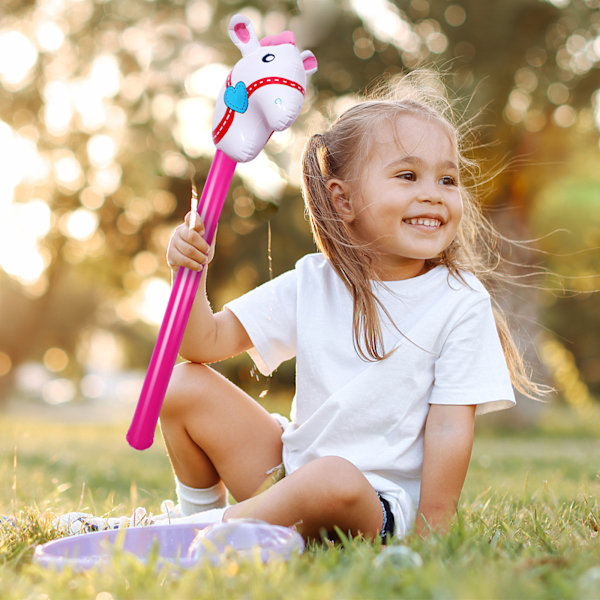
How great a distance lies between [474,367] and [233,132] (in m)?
0.78

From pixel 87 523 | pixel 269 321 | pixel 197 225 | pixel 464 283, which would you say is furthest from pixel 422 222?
pixel 87 523

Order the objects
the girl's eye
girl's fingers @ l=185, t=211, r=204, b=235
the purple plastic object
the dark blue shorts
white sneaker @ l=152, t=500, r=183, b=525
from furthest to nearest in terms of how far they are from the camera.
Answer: the girl's eye, white sneaker @ l=152, t=500, r=183, b=525, girl's fingers @ l=185, t=211, r=204, b=235, the dark blue shorts, the purple plastic object

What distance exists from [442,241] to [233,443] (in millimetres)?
733

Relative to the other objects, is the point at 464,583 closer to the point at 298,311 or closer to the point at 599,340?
the point at 298,311

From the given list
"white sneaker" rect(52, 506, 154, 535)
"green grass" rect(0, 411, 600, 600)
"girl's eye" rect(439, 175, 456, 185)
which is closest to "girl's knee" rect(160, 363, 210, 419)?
"white sneaker" rect(52, 506, 154, 535)

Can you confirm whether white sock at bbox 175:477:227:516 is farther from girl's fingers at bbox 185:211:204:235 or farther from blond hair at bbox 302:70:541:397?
girl's fingers at bbox 185:211:204:235

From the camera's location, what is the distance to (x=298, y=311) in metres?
1.99

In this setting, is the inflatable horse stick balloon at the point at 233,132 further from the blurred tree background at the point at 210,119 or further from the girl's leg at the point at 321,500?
the blurred tree background at the point at 210,119

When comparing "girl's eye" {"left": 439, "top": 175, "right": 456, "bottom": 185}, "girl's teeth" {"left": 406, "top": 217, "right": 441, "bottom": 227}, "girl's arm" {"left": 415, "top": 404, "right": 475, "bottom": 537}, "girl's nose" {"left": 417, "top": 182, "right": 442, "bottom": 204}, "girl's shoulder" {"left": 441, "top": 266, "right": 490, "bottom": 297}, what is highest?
"girl's eye" {"left": 439, "top": 175, "right": 456, "bottom": 185}

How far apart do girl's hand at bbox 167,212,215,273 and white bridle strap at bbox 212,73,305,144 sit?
0.20 m

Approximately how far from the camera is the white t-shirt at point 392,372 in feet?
5.88

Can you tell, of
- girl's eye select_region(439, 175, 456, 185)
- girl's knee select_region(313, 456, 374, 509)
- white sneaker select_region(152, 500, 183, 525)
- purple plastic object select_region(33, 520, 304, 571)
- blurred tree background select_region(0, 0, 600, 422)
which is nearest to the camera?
purple plastic object select_region(33, 520, 304, 571)

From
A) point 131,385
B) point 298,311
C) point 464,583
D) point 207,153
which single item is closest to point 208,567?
point 464,583

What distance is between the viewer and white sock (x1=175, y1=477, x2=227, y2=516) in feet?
6.67
